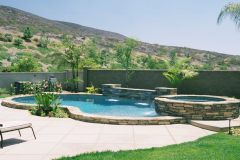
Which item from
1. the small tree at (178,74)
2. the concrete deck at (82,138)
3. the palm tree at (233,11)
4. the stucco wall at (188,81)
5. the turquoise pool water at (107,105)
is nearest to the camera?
the concrete deck at (82,138)

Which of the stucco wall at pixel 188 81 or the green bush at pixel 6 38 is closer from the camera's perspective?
the stucco wall at pixel 188 81

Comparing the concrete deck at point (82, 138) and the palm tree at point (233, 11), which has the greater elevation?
the palm tree at point (233, 11)

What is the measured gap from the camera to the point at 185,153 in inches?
253

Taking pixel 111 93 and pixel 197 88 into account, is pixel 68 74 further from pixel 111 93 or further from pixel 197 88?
pixel 197 88

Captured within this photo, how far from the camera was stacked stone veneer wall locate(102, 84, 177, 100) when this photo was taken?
687 inches

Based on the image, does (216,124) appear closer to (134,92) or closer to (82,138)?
(82,138)

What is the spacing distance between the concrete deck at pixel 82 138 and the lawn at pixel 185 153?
0.55m

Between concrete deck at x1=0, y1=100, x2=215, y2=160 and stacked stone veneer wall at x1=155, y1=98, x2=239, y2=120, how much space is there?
73 cm

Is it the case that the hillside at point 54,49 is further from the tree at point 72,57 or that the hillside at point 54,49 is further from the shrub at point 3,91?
the shrub at point 3,91

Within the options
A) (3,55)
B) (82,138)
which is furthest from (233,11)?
(3,55)

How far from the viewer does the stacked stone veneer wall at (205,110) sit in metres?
10.6

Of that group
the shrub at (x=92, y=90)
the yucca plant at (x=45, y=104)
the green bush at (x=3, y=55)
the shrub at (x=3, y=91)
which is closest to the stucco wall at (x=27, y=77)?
the shrub at (x=3, y=91)

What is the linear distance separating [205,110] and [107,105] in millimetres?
7751

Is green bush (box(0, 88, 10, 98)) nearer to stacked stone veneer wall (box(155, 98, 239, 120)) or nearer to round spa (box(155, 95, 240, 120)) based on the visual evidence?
round spa (box(155, 95, 240, 120))
